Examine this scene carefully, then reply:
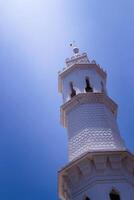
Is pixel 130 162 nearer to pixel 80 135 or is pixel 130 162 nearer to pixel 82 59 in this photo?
pixel 80 135

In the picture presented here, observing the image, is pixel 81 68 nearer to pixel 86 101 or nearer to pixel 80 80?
pixel 80 80

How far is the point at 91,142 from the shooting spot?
1969 centimetres

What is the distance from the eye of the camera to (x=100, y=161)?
18.4m

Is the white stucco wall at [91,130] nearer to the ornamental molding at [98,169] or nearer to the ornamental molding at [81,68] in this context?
the ornamental molding at [98,169]

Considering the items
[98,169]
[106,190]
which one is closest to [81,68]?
[98,169]

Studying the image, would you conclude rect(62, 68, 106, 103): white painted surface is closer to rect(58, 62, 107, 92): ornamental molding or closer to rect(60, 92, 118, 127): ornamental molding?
rect(58, 62, 107, 92): ornamental molding

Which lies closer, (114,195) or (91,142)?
(114,195)

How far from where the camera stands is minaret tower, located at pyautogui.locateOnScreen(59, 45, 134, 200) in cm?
1805

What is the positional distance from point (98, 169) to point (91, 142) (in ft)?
5.52

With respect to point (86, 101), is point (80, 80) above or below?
above

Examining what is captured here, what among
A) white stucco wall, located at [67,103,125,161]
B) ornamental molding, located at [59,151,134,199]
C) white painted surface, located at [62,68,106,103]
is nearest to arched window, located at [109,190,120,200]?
ornamental molding, located at [59,151,134,199]

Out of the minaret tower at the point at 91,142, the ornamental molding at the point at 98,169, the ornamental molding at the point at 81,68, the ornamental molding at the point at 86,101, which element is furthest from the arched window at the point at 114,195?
the ornamental molding at the point at 81,68

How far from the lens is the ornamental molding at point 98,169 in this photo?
1823 centimetres

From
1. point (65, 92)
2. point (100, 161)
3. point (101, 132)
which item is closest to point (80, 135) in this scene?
point (101, 132)
